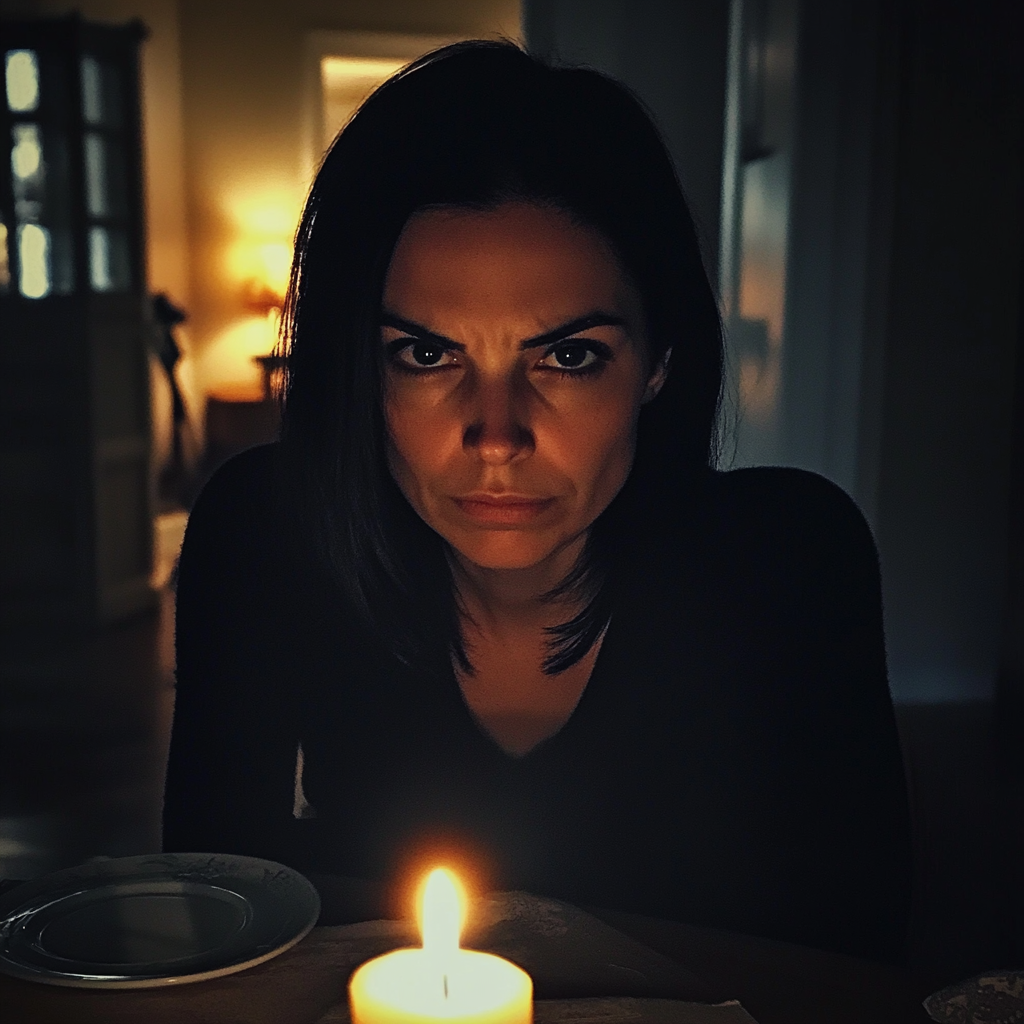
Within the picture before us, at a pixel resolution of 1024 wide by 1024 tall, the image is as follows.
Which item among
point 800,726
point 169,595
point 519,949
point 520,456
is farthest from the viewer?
point 169,595

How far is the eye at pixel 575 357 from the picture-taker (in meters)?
1.00

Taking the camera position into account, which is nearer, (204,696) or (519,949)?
(519,949)

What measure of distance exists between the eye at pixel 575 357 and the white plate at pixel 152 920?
471mm

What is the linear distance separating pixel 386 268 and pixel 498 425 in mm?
182

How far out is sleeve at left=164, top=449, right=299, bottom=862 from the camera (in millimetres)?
1055

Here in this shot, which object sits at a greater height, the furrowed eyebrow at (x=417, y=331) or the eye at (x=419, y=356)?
the furrowed eyebrow at (x=417, y=331)

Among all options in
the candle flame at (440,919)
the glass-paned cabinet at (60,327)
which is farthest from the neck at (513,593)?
the glass-paned cabinet at (60,327)

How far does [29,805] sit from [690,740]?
71.4 inches

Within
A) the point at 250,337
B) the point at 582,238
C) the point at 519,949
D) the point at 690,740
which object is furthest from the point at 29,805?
the point at 250,337

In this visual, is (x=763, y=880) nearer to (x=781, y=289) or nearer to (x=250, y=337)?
(x=781, y=289)

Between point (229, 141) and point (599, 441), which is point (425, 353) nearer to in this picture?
point (599, 441)

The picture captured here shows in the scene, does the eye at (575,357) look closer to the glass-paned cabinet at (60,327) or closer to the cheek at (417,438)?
the cheek at (417,438)

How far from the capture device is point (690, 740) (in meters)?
1.13

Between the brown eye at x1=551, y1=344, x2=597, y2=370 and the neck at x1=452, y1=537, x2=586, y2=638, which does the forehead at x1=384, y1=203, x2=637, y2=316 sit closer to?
the brown eye at x1=551, y1=344, x2=597, y2=370
